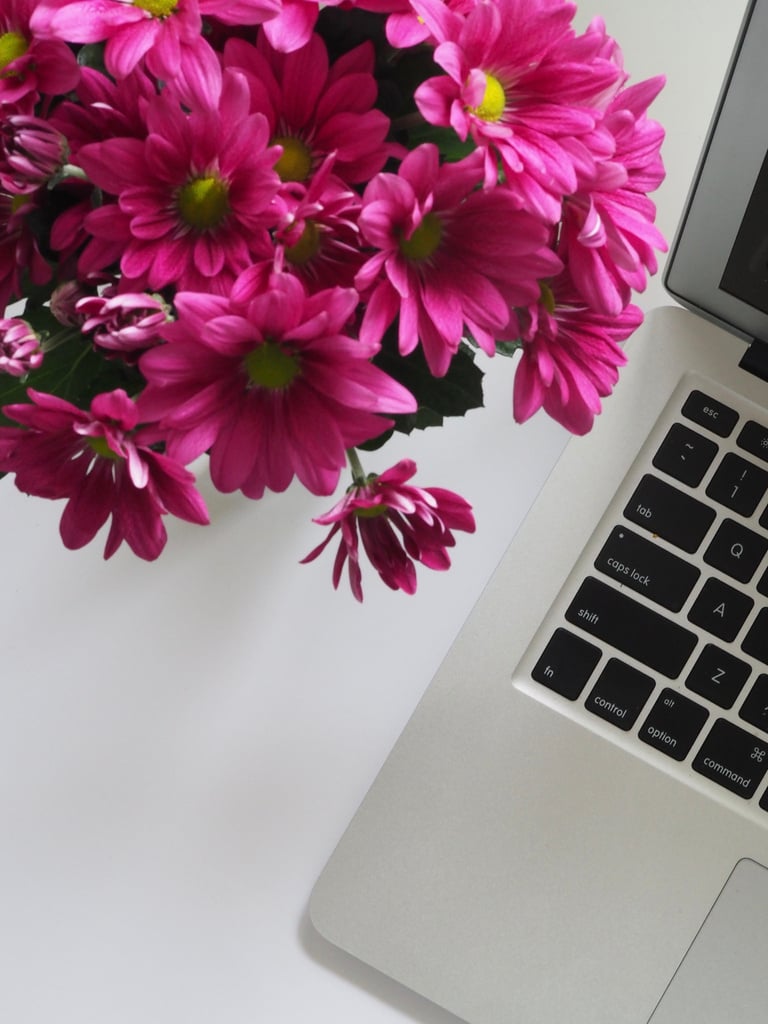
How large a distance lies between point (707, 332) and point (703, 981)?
0.34 metres

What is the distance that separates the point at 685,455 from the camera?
1.70ft

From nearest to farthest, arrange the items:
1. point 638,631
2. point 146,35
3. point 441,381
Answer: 1. point 146,35
2. point 441,381
3. point 638,631

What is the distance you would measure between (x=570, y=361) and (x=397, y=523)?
8 cm

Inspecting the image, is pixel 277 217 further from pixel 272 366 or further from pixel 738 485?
pixel 738 485

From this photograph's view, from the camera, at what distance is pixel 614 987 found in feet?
1.68

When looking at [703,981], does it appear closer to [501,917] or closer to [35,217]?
[501,917]

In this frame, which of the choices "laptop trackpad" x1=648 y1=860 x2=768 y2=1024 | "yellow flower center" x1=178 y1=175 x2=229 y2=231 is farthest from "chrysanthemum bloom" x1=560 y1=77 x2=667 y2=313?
"laptop trackpad" x1=648 y1=860 x2=768 y2=1024

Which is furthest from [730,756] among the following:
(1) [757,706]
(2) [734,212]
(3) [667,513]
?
(2) [734,212]

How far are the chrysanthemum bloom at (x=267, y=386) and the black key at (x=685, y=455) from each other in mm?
286

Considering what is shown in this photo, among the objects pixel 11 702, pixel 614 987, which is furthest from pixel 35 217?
pixel 614 987

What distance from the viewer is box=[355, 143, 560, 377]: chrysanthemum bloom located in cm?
26

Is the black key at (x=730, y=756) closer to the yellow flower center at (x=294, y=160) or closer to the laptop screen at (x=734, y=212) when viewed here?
the laptop screen at (x=734, y=212)

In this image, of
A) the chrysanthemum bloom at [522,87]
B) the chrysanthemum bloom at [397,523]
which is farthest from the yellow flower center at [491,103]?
the chrysanthemum bloom at [397,523]

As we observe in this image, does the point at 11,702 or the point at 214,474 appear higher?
the point at 214,474
